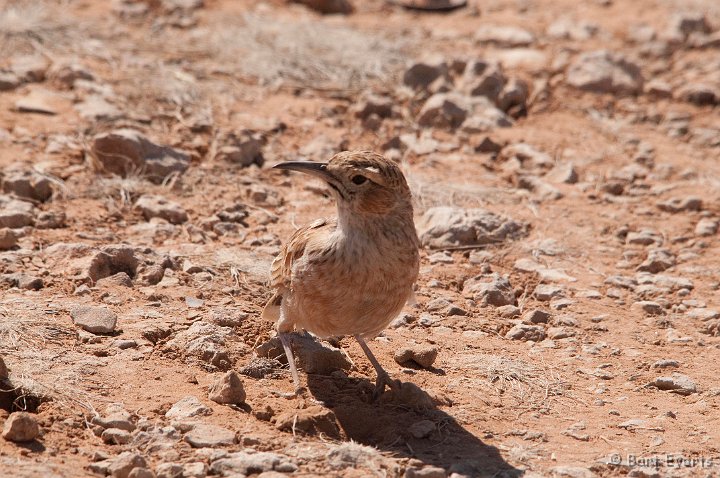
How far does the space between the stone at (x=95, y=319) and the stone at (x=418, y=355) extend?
5.51 ft

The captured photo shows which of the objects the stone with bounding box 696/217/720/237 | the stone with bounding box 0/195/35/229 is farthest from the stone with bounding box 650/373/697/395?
the stone with bounding box 0/195/35/229

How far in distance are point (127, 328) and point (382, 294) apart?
62.8 inches

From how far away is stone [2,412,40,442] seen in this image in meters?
4.70

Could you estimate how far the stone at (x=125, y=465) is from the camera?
4570 millimetres

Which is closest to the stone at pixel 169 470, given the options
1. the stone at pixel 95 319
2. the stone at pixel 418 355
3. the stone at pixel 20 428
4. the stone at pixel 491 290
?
the stone at pixel 20 428

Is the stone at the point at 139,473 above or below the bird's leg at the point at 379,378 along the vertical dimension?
above

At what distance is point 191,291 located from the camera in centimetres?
663

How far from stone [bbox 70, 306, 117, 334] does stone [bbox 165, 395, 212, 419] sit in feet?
2.98

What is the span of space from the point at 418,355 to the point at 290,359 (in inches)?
31.2

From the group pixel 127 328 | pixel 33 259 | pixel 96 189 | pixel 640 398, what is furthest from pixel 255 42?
pixel 640 398

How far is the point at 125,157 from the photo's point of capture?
8367 millimetres

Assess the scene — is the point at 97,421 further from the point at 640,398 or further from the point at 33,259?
the point at 640,398

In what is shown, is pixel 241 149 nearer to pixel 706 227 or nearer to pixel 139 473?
pixel 706 227

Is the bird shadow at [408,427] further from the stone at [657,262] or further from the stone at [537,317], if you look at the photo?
the stone at [657,262]
